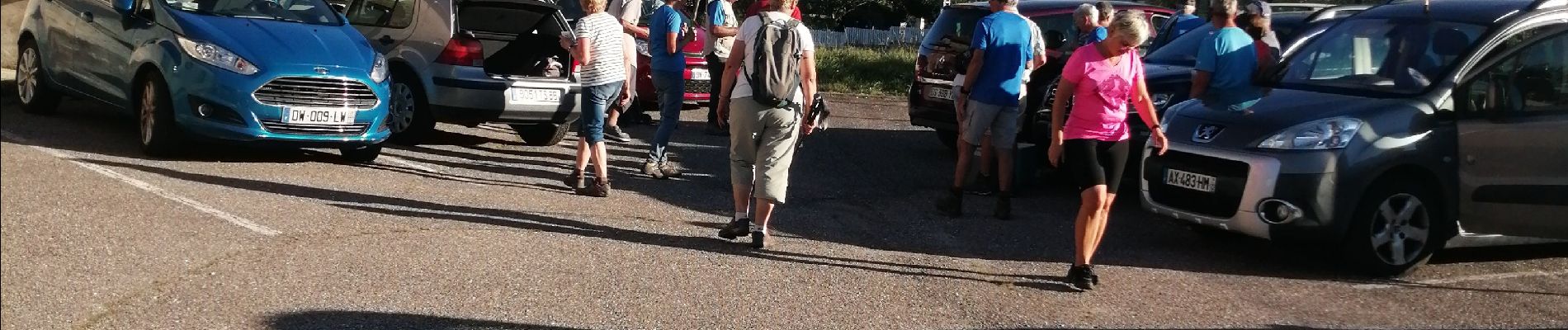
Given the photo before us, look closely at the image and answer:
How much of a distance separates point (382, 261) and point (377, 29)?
554cm

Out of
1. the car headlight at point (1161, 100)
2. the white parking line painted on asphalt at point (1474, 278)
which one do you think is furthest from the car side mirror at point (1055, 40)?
the white parking line painted on asphalt at point (1474, 278)

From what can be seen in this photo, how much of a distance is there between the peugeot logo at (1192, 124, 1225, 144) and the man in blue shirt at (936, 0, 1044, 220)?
1.56 m

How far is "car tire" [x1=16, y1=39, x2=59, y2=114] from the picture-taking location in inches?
485

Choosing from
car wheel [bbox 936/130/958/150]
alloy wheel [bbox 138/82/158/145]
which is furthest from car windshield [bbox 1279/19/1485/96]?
alloy wheel [bbox 138/82/158/145]

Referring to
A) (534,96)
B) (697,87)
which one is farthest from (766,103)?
(697,87)

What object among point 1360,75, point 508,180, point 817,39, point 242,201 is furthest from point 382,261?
point 817,39

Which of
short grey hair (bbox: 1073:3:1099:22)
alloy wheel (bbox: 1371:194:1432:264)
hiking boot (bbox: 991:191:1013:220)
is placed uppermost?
short grey hair (bbox: 1073:3:1099:22)

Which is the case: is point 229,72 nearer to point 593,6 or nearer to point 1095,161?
point 593,6

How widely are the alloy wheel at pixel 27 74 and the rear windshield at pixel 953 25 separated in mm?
6945

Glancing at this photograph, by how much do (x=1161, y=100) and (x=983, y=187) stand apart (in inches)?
53.6

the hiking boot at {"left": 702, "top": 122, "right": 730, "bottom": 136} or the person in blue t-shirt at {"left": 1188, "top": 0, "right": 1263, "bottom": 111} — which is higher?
the person in blue t-shirt at {"left": 1188, "top": 0, "right": 1263, "bottom": 111}

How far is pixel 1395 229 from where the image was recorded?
27.8ft

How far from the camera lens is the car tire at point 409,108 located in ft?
40.8

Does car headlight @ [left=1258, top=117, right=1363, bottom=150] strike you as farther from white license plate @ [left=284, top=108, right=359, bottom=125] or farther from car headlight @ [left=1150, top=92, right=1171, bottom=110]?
white license plate @ [left=284, top=108, right=359, bottom=125]
